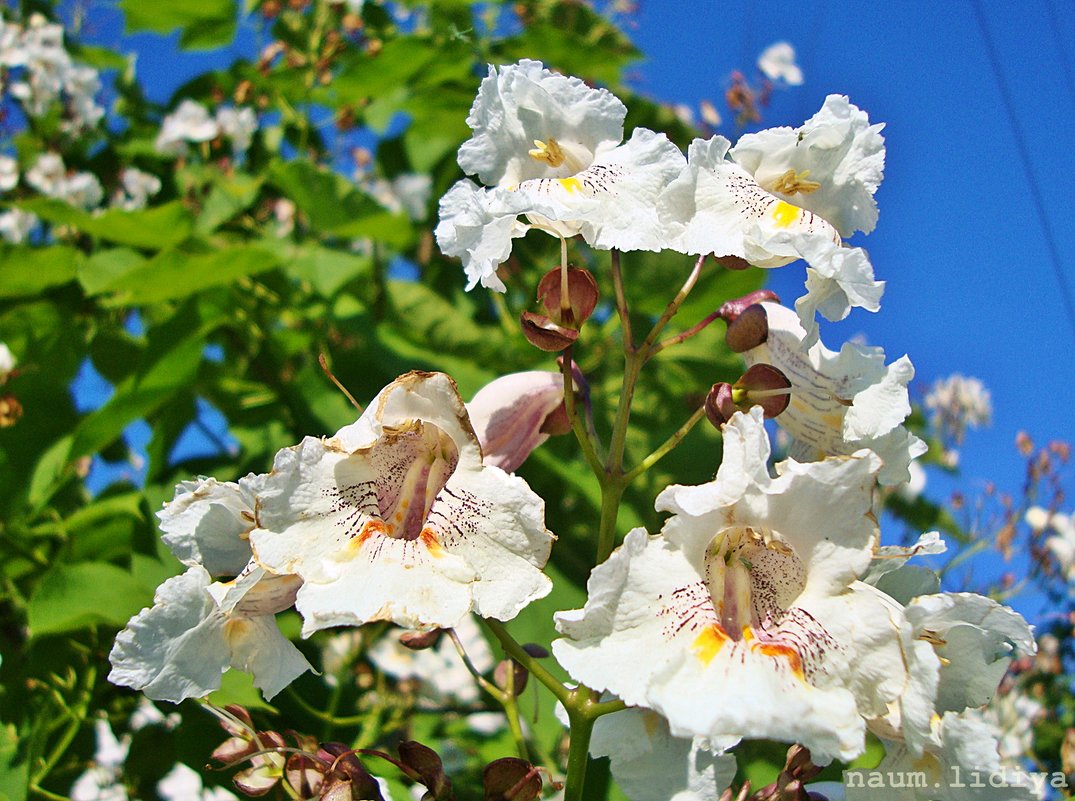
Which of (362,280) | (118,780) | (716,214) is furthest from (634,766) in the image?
(362,280)

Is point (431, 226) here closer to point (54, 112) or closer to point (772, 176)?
point (54, 112)

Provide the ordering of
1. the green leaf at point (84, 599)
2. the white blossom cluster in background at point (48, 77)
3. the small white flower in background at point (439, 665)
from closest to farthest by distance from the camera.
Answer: the green leaf at point (84, 599), the small white flower in background at point (439, 665), the white blossom cluster in background at point (48, 77)

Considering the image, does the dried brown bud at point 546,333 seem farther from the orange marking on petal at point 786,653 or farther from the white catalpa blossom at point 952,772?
the white catalpa blossom at point 952,772

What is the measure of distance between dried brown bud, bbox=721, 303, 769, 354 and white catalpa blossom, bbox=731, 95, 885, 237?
10 centimetres

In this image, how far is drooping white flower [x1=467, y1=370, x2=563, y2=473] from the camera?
0.81m

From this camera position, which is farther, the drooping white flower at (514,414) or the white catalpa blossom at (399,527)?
the drooping white flower at (514,414)

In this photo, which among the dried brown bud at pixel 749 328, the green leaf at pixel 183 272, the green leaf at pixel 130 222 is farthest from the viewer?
the green leaf at pixel 130 222

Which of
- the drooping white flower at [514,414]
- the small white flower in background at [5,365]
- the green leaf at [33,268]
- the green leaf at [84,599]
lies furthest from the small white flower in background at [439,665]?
the drooping white flower at [514,414]

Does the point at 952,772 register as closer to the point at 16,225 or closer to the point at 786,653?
the point at 786,653

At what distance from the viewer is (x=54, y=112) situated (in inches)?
91.2

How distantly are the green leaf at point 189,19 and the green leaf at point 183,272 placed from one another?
38.0 inches

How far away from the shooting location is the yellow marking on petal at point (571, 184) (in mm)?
766

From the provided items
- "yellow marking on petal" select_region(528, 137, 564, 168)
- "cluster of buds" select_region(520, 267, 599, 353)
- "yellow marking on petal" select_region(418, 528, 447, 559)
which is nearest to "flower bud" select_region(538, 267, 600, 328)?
"cluster of buds" select_region(520, 267, 599, 353)

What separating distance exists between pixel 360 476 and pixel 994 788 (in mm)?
536
